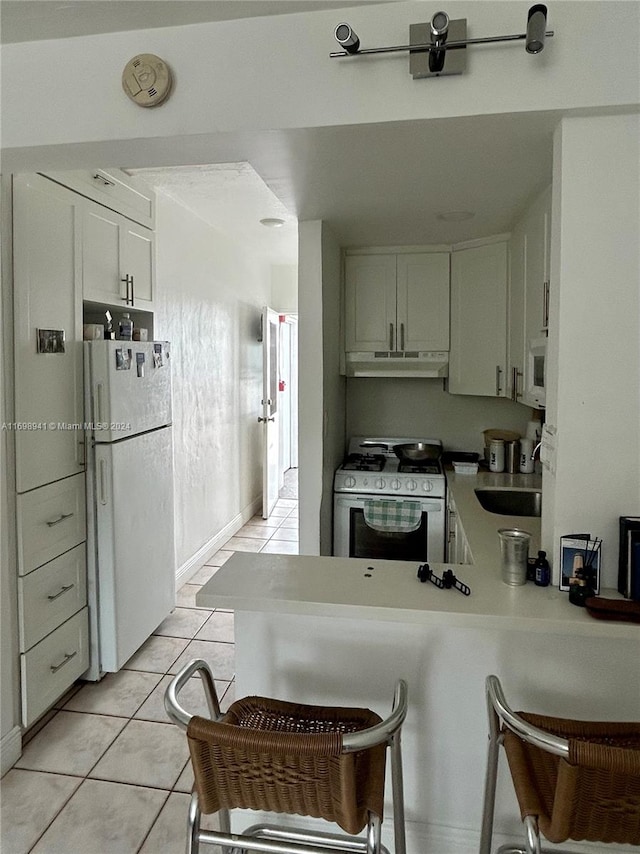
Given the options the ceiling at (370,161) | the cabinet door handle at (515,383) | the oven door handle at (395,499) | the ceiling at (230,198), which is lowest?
the oven door handle at (395,499)

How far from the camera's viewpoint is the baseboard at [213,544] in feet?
13.2

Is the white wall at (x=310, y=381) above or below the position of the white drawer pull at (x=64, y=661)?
above

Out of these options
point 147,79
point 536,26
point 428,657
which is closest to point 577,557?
point 428,657

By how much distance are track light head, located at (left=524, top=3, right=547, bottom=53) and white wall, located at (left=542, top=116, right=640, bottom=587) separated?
24 cm

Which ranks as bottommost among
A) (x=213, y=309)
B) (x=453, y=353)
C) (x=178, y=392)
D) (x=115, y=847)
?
(x=115, y=847)

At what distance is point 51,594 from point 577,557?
6.94 feet

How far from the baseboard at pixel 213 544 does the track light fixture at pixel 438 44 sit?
338 cm

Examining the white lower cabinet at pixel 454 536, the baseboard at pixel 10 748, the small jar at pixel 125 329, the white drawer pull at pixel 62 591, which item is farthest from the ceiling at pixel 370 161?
the baseboard at pixel 10 748

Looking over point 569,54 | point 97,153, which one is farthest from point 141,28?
point 569,54

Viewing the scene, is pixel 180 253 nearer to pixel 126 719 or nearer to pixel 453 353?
pixel 453 353

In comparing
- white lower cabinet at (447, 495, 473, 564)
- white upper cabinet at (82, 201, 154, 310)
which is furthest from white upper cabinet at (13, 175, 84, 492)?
white lower cabinet at (447, 495, 473, 564)

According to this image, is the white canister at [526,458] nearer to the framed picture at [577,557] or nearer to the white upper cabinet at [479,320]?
the white upper cabinet at [479,320]

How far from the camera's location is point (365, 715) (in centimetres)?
144

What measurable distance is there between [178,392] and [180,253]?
97cm
